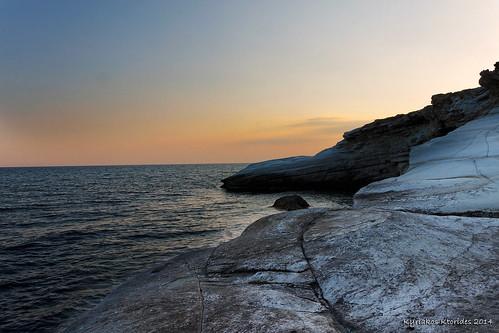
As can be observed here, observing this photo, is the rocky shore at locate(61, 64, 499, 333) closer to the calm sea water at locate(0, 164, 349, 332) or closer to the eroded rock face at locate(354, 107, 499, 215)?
the eroded rock face at locate(354, 107, 499, 215)

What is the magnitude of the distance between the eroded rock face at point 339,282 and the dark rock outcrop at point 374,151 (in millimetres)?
22928

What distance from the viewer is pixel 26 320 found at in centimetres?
982

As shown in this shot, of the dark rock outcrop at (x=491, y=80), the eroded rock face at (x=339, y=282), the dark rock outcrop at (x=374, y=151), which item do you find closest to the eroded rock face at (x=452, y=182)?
the eroded rock face at (x=339, y=282)

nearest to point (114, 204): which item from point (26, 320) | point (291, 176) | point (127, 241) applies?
point (127, 241)

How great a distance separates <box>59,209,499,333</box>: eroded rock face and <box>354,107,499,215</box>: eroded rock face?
1950 millimetres

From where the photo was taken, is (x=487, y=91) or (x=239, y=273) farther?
(x=487, y=91)

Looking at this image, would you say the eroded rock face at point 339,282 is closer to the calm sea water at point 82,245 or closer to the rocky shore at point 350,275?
the rocky shore at point 350,275

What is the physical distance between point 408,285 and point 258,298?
8.09 ft

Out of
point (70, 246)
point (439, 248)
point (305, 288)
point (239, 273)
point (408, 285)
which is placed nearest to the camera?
point (408, 285)

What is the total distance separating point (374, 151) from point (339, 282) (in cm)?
3519

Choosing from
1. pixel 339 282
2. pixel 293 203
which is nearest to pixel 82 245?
pixel 293 203

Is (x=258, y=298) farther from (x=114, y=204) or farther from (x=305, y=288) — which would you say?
(x=114, y=204)

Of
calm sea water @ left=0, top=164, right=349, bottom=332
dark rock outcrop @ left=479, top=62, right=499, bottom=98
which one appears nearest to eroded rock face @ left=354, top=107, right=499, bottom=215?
dark rock outcrop @ left=479, top=62, right=499, bottom=98

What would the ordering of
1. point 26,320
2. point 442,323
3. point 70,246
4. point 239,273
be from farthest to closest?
point 70,246 → point 26,320 → point 239,273 → point 442,323
